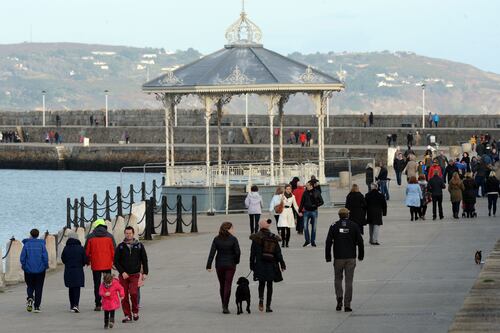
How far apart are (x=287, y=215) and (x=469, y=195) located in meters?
7.64

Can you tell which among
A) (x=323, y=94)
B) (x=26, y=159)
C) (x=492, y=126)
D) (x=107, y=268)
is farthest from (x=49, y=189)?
(x=107, y=268)

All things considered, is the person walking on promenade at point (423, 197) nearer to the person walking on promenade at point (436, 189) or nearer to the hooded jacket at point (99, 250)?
the person walking on promenade at point (436, 189)

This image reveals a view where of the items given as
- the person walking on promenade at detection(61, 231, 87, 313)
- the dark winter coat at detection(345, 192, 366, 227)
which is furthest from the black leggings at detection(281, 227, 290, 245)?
the person walking on promenade at detection(61, 231, 87, 313)

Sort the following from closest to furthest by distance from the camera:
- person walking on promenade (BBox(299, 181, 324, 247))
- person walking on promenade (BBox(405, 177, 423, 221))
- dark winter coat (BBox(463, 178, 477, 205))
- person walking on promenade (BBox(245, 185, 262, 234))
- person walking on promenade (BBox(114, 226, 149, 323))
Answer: person walking on promenade (BBox(114, 226, 149, 323)) < person walking on promenade (BBox(299, 181, 324, 247)) < person walking on promenade (BBox(245, 185, 262, 234)) < person walking on promenade (BBox(405, 177, 423, 221)) < dark winter coat (BBox(463, 178, 477, 205))

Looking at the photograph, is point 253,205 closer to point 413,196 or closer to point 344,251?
point 413,196

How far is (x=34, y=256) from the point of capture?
2477cm

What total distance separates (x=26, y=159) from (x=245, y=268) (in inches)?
2985

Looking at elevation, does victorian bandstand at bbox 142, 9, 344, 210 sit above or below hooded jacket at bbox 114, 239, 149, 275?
above

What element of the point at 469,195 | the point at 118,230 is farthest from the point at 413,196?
the point at 118,230

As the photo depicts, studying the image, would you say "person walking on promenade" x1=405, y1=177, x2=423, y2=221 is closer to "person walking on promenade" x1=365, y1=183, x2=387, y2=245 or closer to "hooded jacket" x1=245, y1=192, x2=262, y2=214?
"hooded jacket" x1=245, y1=192, x2=262, y2=214

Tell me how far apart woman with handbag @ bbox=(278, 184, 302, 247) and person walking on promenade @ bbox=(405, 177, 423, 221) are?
520cm

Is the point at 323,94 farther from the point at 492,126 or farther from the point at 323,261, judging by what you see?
the point at 492,126

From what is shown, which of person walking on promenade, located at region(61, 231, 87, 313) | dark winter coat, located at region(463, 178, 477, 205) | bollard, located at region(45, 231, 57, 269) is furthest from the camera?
dark winter coat, located at region(463, 178, 477, 205)

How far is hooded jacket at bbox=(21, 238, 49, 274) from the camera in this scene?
2472 cm
